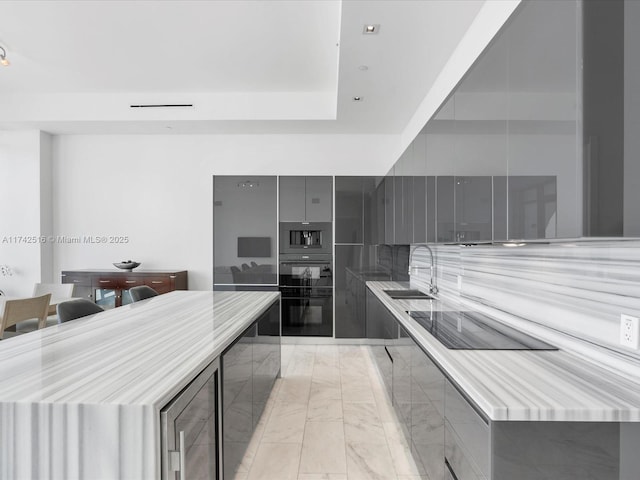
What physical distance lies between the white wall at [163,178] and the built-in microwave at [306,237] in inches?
31.9

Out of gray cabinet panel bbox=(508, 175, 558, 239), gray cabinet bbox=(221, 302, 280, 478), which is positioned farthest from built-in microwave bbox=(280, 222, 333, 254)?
gray cabinet panel bbox=(508, 175, 558, 239)

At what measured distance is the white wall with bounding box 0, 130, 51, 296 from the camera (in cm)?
527

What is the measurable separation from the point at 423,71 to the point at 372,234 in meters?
2.20

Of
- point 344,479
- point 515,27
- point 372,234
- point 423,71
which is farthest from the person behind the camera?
point 372,234

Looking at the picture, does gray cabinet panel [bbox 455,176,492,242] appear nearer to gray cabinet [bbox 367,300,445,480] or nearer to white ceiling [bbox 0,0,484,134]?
gray cabinet [bbox 367,300,445,480]

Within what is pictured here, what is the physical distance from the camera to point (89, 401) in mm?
1090

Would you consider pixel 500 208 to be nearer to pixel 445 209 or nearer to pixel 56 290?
pixel 445 209

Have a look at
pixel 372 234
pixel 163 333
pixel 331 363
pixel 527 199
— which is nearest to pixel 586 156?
pixel 527 199

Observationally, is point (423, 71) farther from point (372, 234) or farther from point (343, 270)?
point (343, 270)

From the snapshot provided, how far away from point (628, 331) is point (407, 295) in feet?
7.75

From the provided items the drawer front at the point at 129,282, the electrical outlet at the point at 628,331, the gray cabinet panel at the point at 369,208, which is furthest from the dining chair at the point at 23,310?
the electrical outlet at the point at 628,331

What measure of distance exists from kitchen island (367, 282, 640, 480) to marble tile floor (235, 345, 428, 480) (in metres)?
0.65

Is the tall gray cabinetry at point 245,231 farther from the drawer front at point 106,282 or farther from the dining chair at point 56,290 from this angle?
the dining chair at point 56,290

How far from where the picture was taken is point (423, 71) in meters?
3.42
